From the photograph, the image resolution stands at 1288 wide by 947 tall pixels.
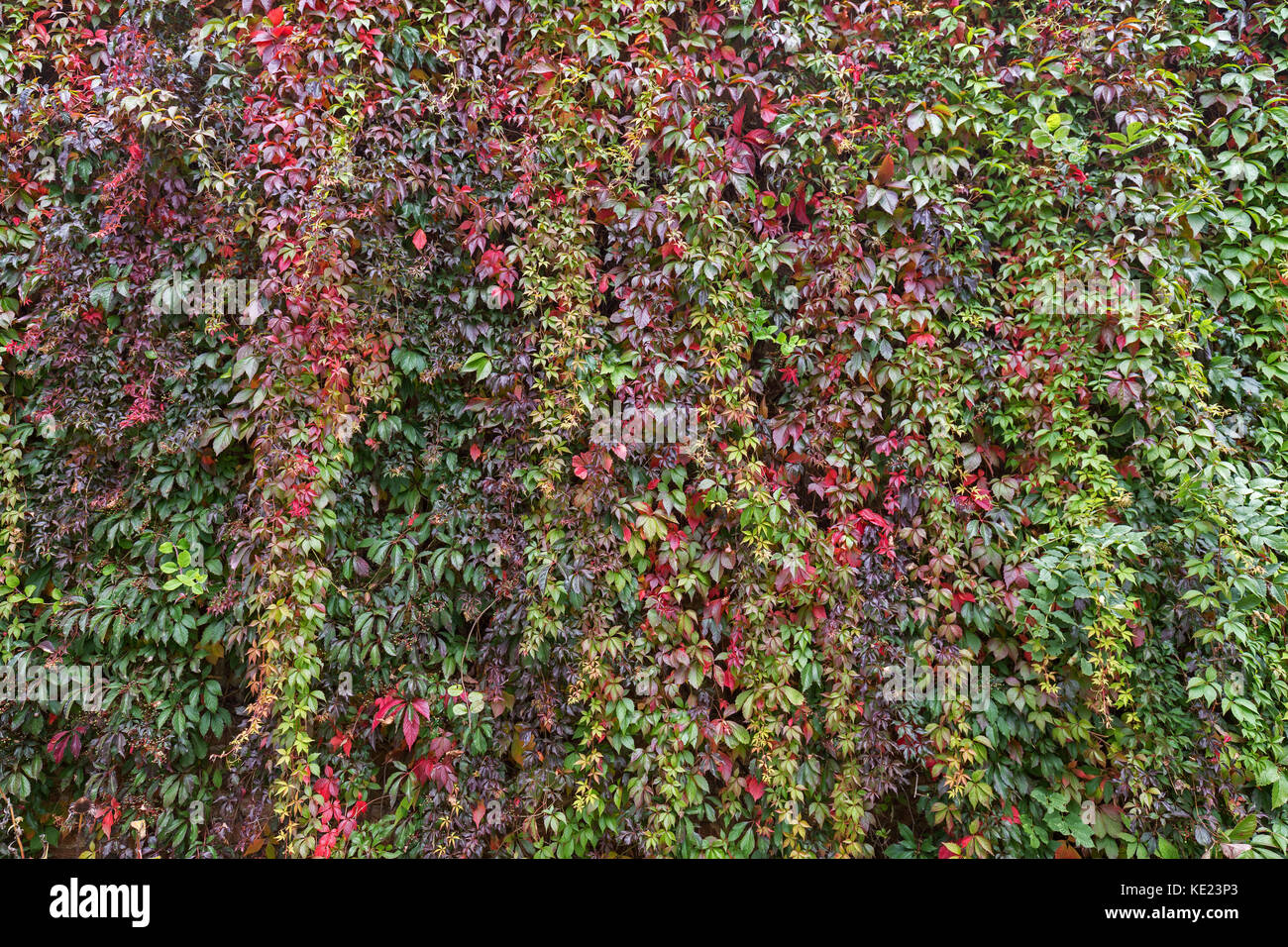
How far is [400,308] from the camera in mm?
2863

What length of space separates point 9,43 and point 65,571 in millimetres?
2566

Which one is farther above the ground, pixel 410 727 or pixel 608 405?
pixel 608 405

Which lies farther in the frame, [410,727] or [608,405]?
[608,405]

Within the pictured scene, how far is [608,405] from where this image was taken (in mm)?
2869

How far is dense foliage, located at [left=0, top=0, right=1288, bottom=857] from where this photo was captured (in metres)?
2.75

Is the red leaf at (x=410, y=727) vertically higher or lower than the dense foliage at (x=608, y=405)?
lower

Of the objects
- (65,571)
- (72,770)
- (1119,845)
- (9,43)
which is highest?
(9,43)

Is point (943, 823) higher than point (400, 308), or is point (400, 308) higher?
point (400, 308)

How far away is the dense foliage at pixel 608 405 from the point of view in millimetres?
2746

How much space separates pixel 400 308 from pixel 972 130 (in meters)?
2.86

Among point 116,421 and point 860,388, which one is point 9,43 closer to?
point 116,421

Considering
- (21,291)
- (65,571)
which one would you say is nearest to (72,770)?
(65,571)

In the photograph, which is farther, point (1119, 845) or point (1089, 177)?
point (1089, 177)

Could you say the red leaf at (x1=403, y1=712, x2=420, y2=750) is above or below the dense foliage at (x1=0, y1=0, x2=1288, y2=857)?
below
